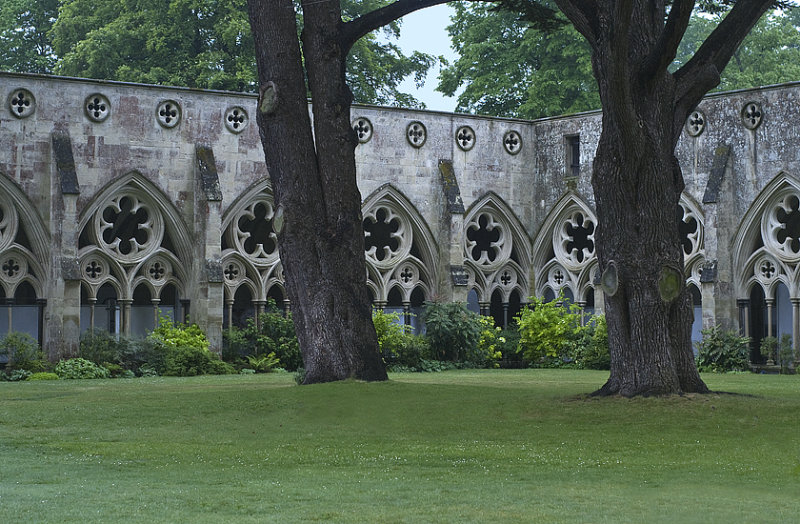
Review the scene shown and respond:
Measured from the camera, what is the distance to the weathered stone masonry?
1086 inches

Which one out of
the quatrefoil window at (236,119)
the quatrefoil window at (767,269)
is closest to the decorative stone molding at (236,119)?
the quatrefoil window at (236,119)

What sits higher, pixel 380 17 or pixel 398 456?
pixel 380 17

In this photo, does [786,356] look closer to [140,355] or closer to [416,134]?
[416,134]

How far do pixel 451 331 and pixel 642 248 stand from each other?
14136 millimetres

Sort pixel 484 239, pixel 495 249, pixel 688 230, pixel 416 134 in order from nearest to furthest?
pixel 688 230
pixel 416 134
pixel 495 249
pixel 484 239

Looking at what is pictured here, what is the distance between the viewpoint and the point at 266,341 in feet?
95.6

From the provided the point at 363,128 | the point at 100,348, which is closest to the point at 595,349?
the point at 363,128

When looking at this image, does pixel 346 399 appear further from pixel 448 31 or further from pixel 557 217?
pixel 448 31

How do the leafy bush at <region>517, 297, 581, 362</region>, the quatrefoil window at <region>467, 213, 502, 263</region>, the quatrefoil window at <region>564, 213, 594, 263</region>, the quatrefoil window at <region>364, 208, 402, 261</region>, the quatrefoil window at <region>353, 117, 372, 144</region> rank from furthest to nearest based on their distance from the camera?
the quatrefoil window at <region>467, 213, 502, 263</region>, the quatrefoil window at <region>564, 213, 594, 263</region>, the quatrefoil window at <region>364, 208, 402, 261</region>, the quatrefoil window at <region>353, 117, 372, 144</region>, the leafy bush at <region>517, 297, 581, 362</region>

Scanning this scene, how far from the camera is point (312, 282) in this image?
18312 millimetres

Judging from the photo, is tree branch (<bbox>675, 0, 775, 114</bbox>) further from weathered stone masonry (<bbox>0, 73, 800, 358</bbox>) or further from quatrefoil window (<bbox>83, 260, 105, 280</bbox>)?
quatrefoil window (<bbox>83, 260, 105, 280</bbox>)

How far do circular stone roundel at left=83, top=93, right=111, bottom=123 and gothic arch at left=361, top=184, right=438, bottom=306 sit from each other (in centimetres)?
663

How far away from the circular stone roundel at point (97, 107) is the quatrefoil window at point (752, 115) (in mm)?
14407

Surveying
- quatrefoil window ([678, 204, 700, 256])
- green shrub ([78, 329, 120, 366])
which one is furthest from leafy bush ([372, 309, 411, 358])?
quatrefoil window ([678, 204, 700, 256])
